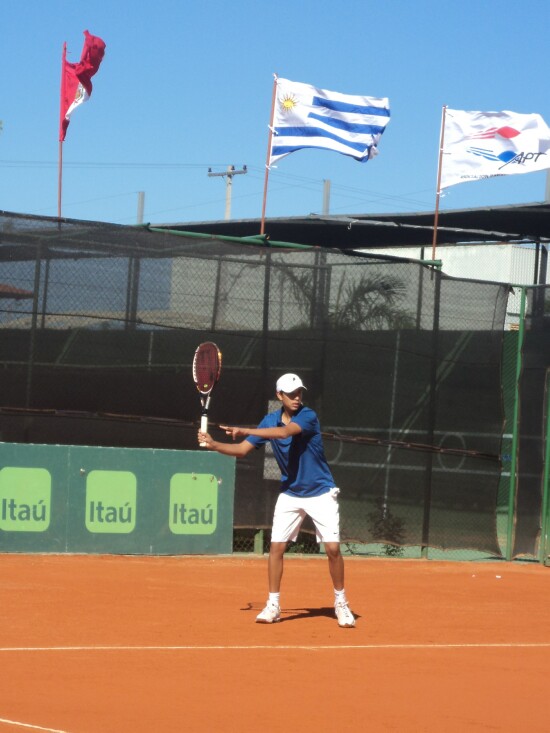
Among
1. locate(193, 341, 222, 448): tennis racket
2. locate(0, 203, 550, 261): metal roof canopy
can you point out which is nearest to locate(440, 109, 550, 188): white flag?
locate(0, 203, 550, 261): metal roof canopy

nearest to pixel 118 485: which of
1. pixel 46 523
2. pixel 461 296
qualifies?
pixel 46 523

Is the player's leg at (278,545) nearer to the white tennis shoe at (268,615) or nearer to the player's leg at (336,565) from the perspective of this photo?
the white tennis shoe at (268,615)

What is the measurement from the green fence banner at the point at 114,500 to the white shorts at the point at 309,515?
12.7 feet

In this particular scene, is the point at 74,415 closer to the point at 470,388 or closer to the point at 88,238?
the point at 88,238

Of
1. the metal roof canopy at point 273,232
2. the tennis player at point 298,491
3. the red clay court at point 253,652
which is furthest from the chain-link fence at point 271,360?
the tennis player at point 298,491

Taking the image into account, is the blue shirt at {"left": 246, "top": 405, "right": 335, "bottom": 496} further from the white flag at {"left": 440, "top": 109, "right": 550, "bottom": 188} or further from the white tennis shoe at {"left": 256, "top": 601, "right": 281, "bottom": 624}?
the white flag at {"left": 440, "top": 109, "right": 550, "bottom": 188}

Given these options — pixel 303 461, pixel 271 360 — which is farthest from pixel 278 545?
pixel 271 360

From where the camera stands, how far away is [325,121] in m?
14.9

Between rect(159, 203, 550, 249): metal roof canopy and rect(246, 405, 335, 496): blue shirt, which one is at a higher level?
rect(159, 203, 550, 249): metal roof canopy

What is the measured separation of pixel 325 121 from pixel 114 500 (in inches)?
204

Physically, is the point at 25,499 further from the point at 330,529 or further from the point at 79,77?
the point at 79,77

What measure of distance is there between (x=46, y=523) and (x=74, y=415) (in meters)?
1.08

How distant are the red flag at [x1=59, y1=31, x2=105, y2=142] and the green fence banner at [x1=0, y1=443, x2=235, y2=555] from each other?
423 cm

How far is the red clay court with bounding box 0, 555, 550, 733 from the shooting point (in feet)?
19.5
